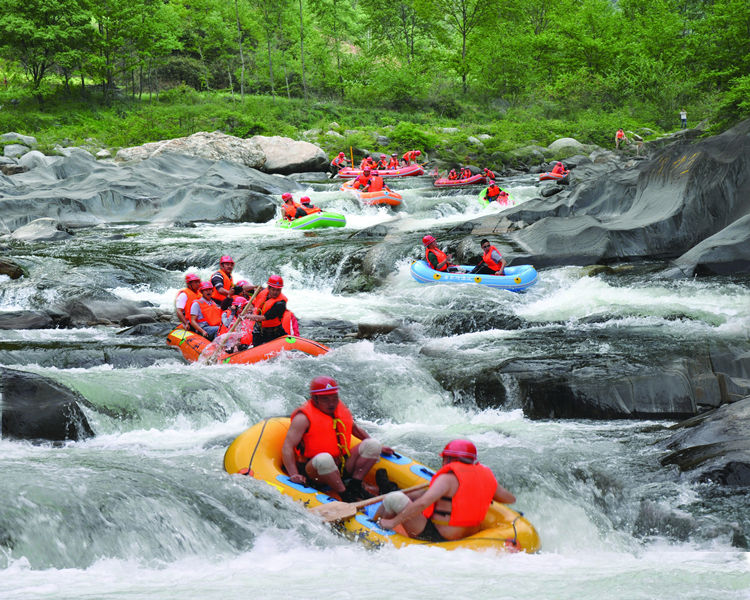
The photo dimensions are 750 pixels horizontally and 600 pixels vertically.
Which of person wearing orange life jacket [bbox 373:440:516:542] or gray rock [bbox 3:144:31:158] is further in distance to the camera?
gray rock [bbox 3:144:31:158]

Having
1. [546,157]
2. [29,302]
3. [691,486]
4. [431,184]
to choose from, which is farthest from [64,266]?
[546,157]

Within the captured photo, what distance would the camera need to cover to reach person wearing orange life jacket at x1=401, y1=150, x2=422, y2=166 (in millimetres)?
31125

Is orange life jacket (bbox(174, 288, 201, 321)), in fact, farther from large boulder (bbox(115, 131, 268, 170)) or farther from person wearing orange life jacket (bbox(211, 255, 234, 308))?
large boulder (bbox(115, 131, 268, 170))

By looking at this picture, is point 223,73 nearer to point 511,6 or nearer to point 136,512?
point 511,6

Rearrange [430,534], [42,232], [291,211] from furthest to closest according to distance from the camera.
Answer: [291,211] < [42,232] < [430,534]

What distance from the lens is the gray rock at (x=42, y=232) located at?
59.3 feet

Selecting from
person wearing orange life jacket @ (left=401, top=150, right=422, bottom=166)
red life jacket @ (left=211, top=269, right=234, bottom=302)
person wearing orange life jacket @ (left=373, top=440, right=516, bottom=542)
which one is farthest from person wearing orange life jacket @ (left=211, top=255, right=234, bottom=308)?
person wearing orange life jacket @ (left=401, top=150, right=422, bottom=166)

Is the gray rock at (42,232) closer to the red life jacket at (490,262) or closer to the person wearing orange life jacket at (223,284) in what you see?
the person wearing orange life jacket at (223,284)

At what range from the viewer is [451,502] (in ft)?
15.7

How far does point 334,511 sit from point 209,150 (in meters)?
24.8

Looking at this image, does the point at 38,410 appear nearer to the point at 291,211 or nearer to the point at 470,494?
the point at 470,494

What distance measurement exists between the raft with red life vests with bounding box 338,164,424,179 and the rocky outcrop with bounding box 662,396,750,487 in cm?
2251

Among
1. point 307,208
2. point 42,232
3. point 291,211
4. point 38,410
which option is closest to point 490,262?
point 291,211

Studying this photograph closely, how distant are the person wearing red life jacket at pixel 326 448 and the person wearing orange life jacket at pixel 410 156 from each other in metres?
26.1
